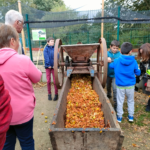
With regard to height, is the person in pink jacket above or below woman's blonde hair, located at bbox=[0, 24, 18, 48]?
below

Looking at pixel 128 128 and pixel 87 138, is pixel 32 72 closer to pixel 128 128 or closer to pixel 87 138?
pixel 87 138

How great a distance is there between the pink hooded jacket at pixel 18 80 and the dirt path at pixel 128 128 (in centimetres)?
117

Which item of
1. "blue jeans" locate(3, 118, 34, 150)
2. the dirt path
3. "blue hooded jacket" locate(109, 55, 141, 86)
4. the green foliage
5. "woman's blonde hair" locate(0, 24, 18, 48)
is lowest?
the dirt path

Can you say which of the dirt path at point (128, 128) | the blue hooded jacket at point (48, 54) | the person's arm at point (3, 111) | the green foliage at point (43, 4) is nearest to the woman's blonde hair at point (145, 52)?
the dirt path at point (128, 128)

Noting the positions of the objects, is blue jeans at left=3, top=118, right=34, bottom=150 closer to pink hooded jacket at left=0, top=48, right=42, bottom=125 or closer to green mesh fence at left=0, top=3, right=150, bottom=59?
pink hooded jacket at left=0, top=48, right=42, bottom=125

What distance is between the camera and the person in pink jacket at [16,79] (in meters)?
1.21

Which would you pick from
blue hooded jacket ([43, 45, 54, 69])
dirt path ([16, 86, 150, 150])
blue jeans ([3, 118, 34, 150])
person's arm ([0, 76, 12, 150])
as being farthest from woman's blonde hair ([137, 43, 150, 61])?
person's arm ([0, 76, 12, 150])

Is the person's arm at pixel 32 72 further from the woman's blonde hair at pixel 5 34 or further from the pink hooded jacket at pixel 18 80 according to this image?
the woman's blonde hair at pixel 5 34

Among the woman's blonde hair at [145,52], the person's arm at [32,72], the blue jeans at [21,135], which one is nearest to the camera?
the person's arm at [32,72]

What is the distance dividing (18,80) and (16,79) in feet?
0.07

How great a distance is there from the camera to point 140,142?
225 centimetres

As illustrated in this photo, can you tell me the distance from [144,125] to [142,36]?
4.74 m

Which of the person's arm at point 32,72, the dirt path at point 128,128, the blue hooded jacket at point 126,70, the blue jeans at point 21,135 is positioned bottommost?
the dirt path at point 128,128

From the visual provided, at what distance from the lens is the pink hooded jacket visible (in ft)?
3.92
